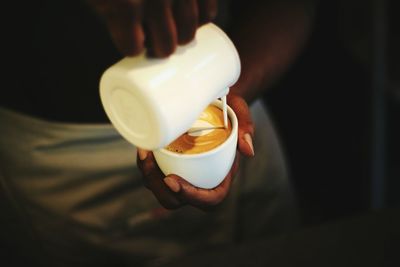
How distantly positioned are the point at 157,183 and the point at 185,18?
0.27 meters

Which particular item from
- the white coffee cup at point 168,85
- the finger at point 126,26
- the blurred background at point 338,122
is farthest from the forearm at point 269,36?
the blurred background at point 338,122

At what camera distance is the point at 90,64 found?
79 centimetres

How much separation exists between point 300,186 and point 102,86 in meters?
1.33

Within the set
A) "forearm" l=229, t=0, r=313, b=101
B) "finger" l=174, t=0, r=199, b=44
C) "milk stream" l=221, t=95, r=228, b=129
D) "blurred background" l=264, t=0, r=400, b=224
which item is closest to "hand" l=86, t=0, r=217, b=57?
"finger" l=174, t=0, r=199, b=44

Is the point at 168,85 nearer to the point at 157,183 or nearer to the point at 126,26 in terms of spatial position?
the point at 126,26

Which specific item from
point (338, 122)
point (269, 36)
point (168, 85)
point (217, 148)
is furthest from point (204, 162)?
point (338, 122)

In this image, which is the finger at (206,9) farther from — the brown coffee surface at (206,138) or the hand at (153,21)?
the brown coffee surface at (206,138)

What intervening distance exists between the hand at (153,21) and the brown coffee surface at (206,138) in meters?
0.17

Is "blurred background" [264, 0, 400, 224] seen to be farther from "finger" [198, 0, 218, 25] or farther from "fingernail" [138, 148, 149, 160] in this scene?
"finger" [198, 0, 218, 25]

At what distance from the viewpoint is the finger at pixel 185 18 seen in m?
0.37

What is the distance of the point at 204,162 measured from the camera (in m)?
0.54

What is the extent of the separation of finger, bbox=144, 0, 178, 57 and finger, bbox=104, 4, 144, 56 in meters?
0.01

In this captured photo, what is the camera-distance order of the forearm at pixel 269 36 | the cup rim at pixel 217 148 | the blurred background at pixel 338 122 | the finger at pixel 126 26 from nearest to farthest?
1. the finger at pixel 126 26
2. the cup rim at pixel 217 148
3. the forearm at pixel 269 36
4. the blurred background at pixel 338 122

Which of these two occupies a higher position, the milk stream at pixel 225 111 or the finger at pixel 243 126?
the finger at pixel 243 126
